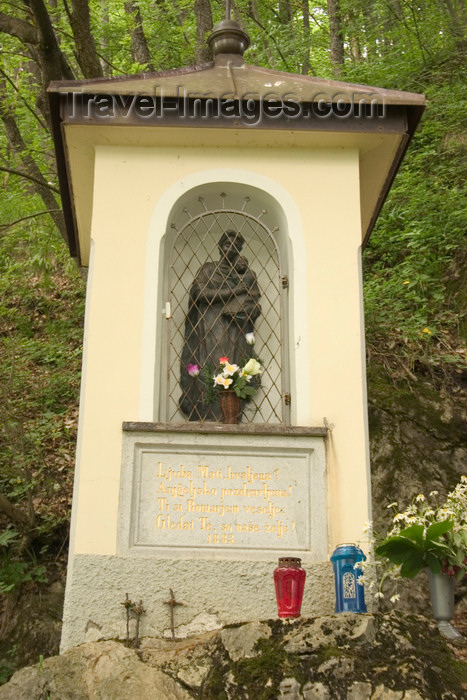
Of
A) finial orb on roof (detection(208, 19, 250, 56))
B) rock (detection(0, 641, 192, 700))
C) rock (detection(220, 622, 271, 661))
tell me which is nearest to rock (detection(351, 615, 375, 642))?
rock (detection(220, 622, 271, 661))

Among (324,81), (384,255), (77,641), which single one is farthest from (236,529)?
(384,255)

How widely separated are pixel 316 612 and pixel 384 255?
6.90 meters

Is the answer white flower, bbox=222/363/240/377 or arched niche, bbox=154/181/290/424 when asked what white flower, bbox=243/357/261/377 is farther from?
arched niche, bbox=154/181/290/424

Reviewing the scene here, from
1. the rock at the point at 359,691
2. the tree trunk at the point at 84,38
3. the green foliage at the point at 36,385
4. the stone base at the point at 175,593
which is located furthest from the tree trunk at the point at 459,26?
the rock at the point at 359,691

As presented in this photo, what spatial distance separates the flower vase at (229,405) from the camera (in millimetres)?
5285

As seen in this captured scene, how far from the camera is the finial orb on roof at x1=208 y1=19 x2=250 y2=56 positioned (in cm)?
622

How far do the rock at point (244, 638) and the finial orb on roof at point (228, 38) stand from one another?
14.5ft

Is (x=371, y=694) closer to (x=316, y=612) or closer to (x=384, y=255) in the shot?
(x=316, y=612)

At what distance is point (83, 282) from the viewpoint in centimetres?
1117

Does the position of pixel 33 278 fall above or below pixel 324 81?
above

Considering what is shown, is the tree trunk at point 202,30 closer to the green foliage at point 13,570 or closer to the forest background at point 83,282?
the forest background at point 83,282

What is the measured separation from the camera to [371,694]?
3223 mm

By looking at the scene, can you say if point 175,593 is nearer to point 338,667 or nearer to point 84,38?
point 338,667

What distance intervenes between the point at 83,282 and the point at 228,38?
5547mm
